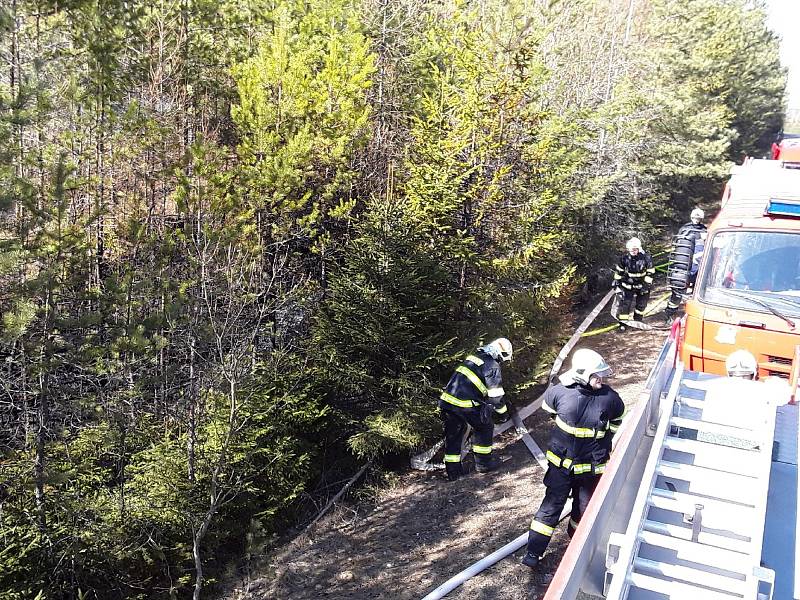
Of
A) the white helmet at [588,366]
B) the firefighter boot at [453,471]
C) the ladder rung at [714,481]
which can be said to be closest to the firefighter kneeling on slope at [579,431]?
the white helmet at [588,366]

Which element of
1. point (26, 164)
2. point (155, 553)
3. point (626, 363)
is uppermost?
point (26, 164)

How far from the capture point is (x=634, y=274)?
40.0ft

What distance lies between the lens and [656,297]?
53.4 ft

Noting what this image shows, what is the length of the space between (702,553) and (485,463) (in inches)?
185

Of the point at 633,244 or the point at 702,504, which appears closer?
the point at 702,504

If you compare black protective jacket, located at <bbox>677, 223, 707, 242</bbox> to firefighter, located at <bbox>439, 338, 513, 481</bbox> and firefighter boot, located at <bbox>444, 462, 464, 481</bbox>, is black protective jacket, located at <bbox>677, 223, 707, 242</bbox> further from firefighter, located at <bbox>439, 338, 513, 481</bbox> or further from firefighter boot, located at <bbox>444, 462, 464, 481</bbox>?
firefighter boot, located at <bbox>444, 462, 464, 481</bbox>

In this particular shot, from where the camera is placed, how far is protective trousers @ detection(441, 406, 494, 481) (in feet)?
25.1

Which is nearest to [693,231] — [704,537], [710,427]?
[710,427]

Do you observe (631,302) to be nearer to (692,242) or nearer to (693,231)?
(693,231)

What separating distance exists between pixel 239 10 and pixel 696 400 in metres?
12.1

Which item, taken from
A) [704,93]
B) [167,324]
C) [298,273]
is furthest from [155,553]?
[704,93]

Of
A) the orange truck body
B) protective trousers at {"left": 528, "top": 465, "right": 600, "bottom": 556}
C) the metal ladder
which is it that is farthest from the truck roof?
protective trousers at {"left": 528, "top": 465, "right": 600, "bottom": 556}

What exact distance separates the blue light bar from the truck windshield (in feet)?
0.85

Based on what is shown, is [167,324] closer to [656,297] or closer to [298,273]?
[298,273]
